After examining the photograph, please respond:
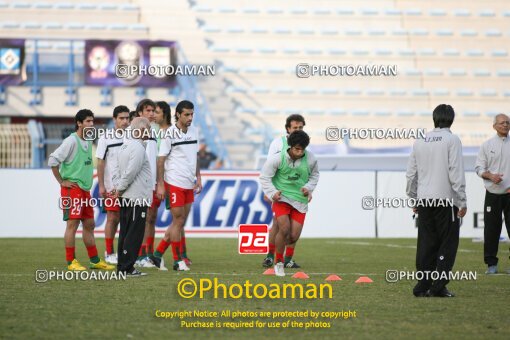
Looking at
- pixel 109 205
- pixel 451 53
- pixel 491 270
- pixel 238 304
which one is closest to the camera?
pixel 238 304

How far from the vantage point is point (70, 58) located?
3294cm

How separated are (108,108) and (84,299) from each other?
22.5 meters

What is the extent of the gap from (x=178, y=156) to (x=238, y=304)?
4303mm

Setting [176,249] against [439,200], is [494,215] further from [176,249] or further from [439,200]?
[176,249]

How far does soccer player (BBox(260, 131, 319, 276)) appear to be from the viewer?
43.4ft

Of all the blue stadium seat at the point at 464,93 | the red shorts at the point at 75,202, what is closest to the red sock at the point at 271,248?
the red shorts at the point at 75,202

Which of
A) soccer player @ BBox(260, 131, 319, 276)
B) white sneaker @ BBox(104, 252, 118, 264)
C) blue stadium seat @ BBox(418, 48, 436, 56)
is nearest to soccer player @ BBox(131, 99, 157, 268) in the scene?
white sneaker @ BBox(104, 252, 118, 264)

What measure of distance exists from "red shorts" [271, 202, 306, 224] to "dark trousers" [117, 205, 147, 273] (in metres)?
1.63

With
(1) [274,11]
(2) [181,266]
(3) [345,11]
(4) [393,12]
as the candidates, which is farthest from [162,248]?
(4) [393,12]

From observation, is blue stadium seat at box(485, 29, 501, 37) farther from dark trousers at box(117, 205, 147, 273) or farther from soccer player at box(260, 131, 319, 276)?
dark trousers at box(117, 205, 147, 273)

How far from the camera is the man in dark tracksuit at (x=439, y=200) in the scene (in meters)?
11.1

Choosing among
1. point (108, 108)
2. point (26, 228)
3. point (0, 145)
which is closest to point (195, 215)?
point (26, 228)

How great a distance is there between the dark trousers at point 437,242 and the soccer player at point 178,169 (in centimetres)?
400

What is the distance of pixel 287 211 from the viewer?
13.4 meters
